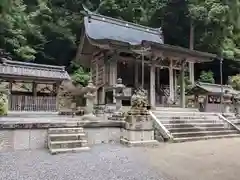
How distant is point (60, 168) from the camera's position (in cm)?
493

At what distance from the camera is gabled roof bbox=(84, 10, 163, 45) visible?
15955mm

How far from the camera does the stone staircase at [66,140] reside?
6.62 meters

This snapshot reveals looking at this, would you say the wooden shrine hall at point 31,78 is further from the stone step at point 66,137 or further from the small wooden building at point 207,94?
the small wooden building at point 207,94

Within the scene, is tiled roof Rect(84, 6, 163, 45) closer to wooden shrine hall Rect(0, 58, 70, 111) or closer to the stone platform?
wooden shrine hall Rect(0, 58, 70, 111)

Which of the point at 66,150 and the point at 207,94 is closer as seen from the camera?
the point at 66,150

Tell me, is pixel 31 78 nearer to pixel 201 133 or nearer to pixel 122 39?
pixel 122 39

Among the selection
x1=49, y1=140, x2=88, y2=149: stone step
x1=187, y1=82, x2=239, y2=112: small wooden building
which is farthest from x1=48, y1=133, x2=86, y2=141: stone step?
x1=187, y1=82, x2=239, y2=112: small wooden building

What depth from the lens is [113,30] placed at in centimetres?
1756

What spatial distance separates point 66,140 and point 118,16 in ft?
82.0

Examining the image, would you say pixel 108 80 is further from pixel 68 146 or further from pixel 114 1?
pixel 114 1

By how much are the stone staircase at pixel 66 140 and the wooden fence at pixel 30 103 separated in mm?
9143

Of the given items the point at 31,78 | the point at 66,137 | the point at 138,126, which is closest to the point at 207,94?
the point at 31,78

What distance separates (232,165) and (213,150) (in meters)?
1.88

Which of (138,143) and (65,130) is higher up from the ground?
(65,130)
